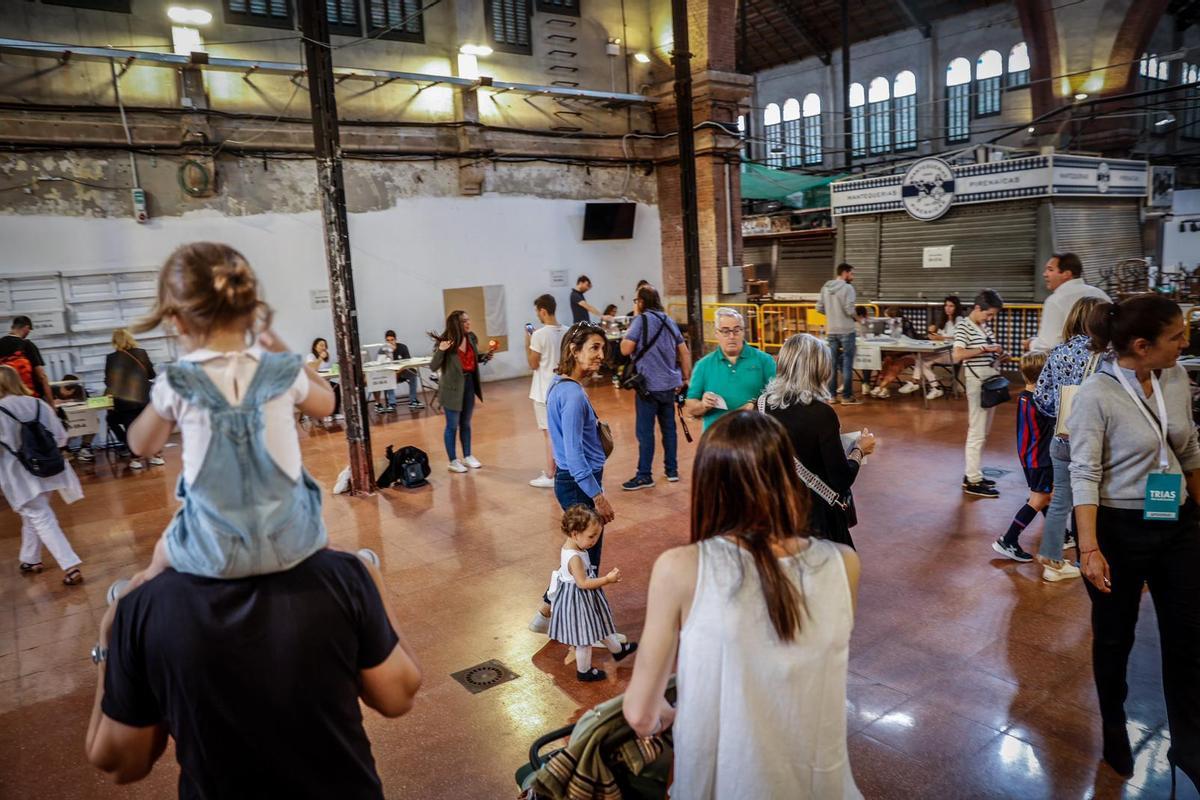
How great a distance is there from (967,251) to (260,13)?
40.8 feet

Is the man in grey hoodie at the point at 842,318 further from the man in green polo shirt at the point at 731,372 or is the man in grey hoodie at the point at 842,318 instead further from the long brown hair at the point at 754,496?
the long brown hair at the point at 754,496

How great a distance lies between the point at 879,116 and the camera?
89.2ft

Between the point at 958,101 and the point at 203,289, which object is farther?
the point at 958,101

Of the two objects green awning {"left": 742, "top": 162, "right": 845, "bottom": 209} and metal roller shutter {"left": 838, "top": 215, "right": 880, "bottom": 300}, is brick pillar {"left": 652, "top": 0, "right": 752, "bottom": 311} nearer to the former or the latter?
metal roller shutter {"left": 838, "top": 215, "right": 880, "bottom": 300}

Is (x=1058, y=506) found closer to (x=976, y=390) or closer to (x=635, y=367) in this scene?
(x=976, y=390)

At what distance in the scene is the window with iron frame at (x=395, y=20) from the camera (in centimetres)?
1434

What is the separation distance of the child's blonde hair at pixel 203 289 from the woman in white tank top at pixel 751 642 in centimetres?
103

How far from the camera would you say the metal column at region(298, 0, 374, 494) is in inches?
314

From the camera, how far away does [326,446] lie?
1112 cm

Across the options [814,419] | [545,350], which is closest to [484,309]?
[545,350]

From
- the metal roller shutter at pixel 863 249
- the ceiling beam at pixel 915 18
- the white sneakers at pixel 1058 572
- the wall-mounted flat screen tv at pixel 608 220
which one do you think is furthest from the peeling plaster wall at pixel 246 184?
the ceiling beam at pixel 915 18

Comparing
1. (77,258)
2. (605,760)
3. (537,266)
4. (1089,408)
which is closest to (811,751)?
(605,760)

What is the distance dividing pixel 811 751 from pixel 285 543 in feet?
4.06

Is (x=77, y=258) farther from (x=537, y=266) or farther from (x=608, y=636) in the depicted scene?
(x=608, y=636)
